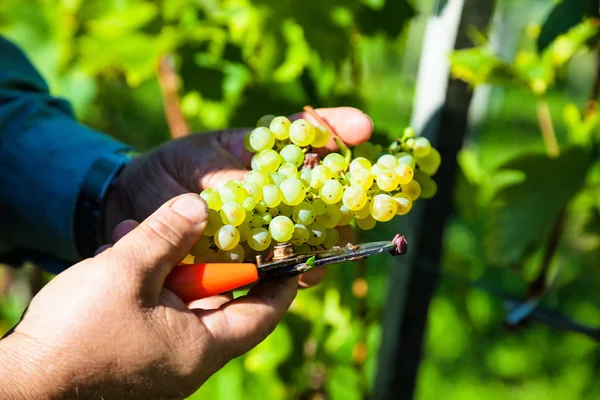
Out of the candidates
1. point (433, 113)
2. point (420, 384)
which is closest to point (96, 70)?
point (433, 113)

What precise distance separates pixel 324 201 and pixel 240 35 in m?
0.85

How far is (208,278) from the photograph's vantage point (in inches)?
28.2

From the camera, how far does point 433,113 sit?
1146mm

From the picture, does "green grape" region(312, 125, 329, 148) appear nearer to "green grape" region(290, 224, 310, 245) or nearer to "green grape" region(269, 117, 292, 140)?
"green grape" region(269, 117, 292, 140)

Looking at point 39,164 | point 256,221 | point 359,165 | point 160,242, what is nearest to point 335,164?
point 359,165

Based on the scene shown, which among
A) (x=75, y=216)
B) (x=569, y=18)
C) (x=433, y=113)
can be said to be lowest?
(x=75, y=216)

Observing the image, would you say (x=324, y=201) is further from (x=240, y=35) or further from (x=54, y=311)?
(x=240, y=35)

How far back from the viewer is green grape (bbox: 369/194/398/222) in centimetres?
81

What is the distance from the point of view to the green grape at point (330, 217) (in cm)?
83

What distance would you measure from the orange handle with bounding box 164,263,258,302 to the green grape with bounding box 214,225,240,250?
0.02 meters

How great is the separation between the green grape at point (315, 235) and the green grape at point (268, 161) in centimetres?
10

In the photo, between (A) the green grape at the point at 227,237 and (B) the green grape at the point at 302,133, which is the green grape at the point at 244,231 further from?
(B) the green grape at the point at 302,133

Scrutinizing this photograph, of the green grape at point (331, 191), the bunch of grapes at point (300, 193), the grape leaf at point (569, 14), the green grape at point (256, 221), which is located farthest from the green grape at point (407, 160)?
the grape leaf at point (569, 14)

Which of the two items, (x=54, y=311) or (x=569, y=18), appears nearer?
(x=54, y=311)
